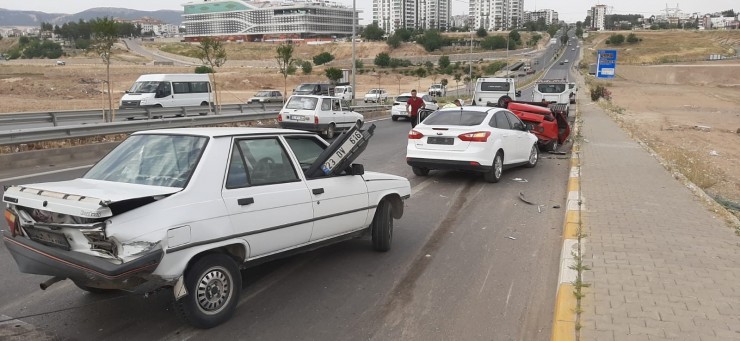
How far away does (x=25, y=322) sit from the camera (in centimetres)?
471

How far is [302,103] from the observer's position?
68.5 ft

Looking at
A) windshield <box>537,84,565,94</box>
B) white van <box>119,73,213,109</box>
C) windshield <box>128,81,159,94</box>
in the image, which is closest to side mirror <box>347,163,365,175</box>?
white van <box>119,73,213,109</box>

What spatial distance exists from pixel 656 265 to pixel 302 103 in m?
16.2

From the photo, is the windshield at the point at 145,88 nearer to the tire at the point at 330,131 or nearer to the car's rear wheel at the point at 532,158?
the tire at the point at 330,131

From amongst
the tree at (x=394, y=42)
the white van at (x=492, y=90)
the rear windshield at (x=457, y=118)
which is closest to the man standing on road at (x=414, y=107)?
the rear windshield at (x=457, y=118)

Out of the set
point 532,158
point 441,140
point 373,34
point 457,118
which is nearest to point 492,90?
point 532,158

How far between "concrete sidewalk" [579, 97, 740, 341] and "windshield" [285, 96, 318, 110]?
38.4 ft

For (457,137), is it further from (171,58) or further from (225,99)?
(171,58)

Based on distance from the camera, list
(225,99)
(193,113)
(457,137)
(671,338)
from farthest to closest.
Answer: (225,99) < (193,113) < (457,137) < (671,338)

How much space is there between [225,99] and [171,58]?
96.6m

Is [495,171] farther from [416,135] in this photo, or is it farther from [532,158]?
[532,158]

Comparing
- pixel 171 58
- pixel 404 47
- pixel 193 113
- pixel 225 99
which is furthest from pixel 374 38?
pixel 193 113

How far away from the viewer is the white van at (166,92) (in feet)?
85.3

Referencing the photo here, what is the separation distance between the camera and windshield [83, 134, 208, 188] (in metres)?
4.68
